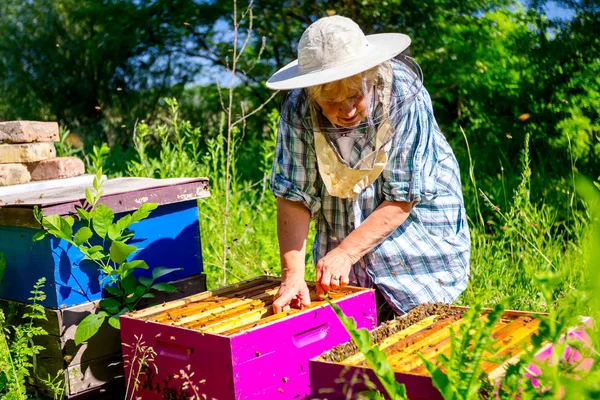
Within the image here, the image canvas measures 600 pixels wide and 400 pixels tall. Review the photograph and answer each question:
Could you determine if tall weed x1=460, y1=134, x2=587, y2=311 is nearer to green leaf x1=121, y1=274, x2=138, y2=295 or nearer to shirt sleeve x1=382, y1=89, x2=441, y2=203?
shirt sleeve x1=382, y1=89, x2=441, y2=203

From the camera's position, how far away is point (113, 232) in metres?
2.47

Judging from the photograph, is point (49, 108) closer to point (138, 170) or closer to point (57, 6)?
point (57, 6)

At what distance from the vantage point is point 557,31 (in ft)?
15.2

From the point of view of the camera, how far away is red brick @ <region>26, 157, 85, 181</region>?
310cm

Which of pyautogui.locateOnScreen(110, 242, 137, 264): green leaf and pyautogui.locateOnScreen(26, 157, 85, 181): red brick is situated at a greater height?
pyautogui.locateOnScreen(26, 157, 85, 181): red brick

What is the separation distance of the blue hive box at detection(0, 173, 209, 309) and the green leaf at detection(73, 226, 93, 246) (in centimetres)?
7

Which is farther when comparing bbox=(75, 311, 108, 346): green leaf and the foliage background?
the foliage background

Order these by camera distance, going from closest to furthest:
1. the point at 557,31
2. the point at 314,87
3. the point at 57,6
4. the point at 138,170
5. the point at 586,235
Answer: the point at 314,87 → the point at 586,235 → the point at 138,170 → the point at 557,31 → the point at 57,6

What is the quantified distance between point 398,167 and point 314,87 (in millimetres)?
407

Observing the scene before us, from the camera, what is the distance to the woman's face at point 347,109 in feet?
7.68

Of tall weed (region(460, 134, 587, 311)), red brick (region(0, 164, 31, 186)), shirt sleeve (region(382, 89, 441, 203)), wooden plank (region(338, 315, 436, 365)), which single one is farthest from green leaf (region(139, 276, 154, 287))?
tall weed (region(460, 134, 587, 311))

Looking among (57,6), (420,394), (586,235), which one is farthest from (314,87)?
(57,6)

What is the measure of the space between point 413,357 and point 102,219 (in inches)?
49.7

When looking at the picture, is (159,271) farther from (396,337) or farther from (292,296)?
(396,337)
